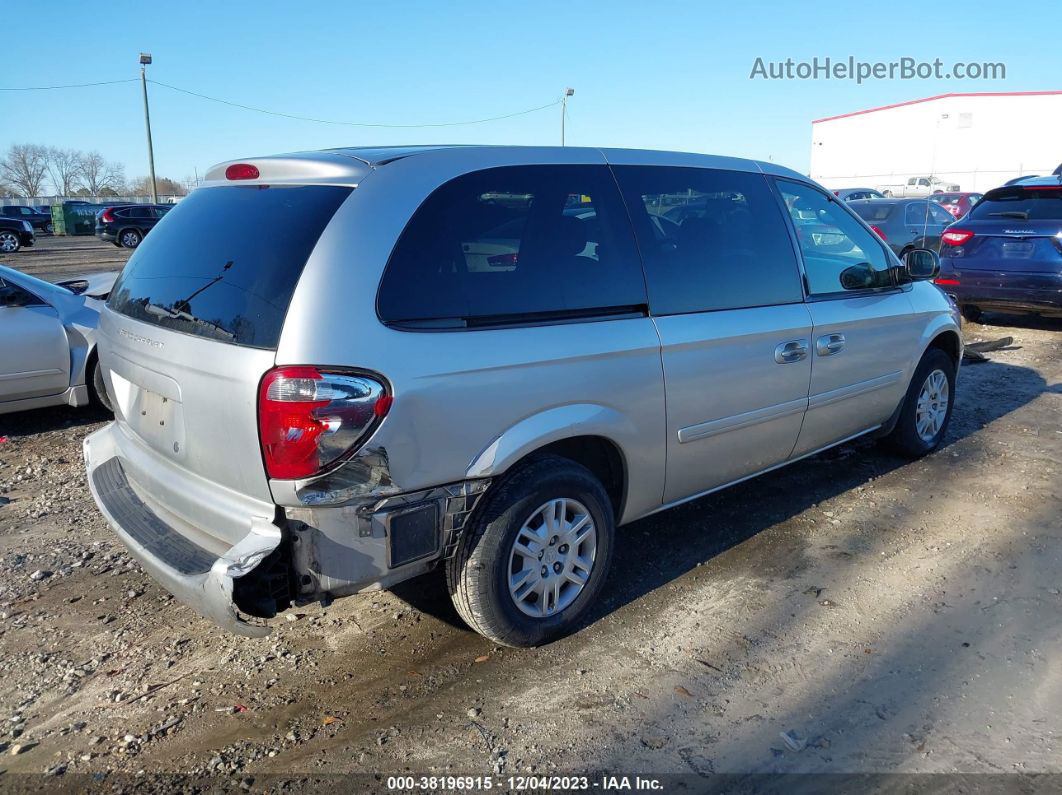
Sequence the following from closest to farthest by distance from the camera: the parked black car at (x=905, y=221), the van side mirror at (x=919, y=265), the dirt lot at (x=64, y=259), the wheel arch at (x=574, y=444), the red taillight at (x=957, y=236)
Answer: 1. the wheel arch at (x=574, y=444)
2. the van side mirror at (x=919, y=265)
3. the red taillight at (x=957, y=236)
4. the parked black car at (x=905, y=221)
5. the dirt lot at (x=64, y=259)

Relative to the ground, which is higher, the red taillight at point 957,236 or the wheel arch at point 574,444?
the red taillight at point 957,236

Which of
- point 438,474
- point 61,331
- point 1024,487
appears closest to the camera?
point 438,474

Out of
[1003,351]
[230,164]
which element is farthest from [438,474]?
[1003,351]

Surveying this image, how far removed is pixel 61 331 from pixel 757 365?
5.26 metres

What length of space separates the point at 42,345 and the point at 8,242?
83.6ft

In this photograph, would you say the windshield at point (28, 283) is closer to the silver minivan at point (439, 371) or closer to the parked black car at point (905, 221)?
the silver minivan at point (439, 371)

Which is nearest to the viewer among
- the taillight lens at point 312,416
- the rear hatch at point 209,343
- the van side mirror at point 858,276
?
the taillight lens at point 312,416

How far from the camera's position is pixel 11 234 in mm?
27031

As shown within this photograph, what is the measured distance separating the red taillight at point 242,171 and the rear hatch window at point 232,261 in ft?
0.15

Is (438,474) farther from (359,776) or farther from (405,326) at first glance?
(359,776)

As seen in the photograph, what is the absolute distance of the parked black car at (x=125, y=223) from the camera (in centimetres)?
2920

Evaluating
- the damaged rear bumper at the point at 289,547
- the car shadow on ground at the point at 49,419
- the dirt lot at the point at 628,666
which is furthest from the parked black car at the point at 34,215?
the damaged rear bumper at the point at 289,547

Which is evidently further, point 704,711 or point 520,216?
point 520,216

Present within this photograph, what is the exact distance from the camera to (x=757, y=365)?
3793 mm
